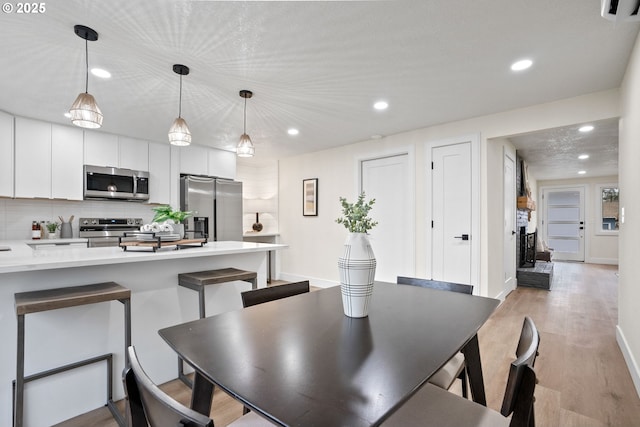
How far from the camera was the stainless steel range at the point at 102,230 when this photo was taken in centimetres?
395

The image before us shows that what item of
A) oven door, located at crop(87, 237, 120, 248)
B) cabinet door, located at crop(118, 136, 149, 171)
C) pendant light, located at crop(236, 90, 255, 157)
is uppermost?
cabinet door, located at crop(118, 136, 149, 171)

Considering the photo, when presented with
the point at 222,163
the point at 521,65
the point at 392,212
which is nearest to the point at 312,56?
the point at 521,65

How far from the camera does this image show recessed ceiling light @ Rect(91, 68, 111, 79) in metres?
2.37

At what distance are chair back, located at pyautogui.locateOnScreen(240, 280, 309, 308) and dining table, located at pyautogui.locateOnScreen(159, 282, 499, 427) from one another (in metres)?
0.15

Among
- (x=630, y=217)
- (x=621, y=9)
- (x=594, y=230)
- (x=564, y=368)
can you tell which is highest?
(x=621, y=9)

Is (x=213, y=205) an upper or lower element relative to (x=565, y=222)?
upper

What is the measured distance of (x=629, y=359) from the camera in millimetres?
2258

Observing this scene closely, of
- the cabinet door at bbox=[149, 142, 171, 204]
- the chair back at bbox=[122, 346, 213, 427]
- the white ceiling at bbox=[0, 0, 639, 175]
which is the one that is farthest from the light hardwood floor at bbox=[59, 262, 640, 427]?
the cabinet door at bbox=[149, 142, 171, 204]

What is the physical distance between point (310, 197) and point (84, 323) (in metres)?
3.83

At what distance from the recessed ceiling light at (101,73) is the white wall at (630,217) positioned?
3.75 meters

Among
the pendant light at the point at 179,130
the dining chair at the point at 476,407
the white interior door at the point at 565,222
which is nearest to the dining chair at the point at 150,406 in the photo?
the dining chair at the point at 476,407

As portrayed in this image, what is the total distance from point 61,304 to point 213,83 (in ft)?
6.45

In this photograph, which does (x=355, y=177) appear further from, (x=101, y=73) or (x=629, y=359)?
(x=629, y=359)

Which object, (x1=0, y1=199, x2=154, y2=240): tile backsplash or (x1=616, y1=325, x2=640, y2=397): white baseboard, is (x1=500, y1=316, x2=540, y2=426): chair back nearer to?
(x1=616, y1=325, x2=640, y2=397): white baseboard
